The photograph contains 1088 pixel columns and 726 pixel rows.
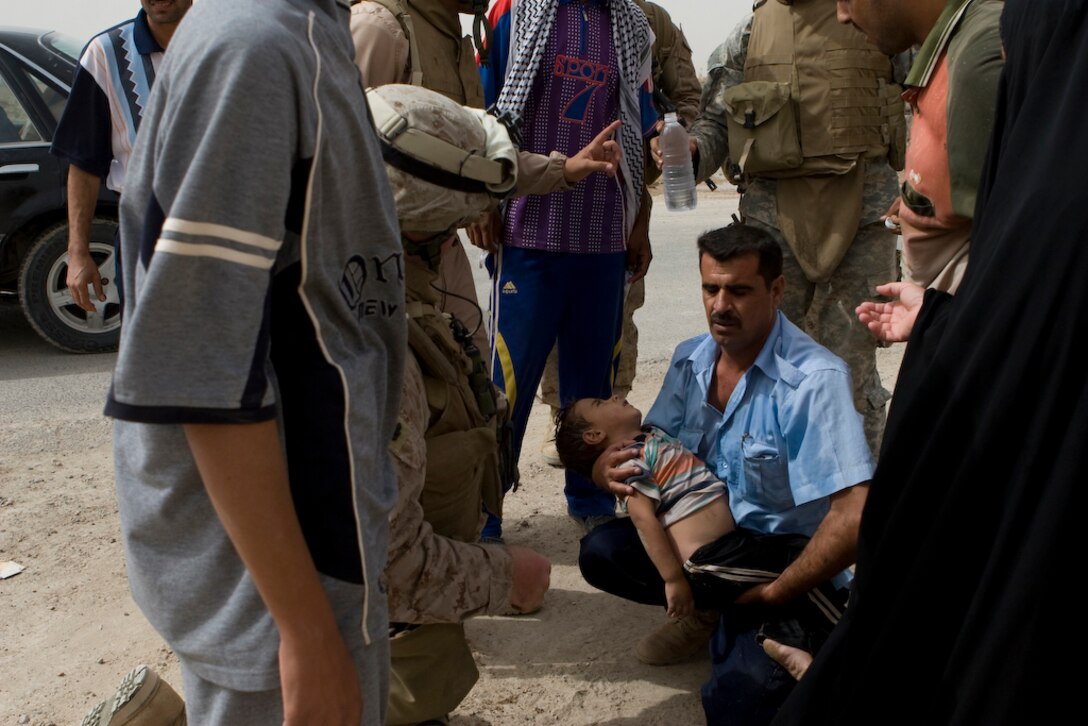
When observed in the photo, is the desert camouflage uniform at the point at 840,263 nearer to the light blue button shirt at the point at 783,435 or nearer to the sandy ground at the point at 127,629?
the sandy ground at the point at 127,629

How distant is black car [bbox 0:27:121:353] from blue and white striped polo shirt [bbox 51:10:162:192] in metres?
2.90

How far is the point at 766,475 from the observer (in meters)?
3.03

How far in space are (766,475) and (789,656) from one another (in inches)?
20.1

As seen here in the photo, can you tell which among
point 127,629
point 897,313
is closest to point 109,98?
point 127,629

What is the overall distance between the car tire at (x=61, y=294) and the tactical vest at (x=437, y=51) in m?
3.68

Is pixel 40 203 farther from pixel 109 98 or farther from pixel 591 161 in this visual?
pixel 591 161

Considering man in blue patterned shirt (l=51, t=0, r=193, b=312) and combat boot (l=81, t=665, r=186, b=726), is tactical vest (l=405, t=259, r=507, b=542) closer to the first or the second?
combat boot (l=81, t=665, r=186, b=726)

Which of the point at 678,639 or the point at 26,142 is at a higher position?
the point at 26,142

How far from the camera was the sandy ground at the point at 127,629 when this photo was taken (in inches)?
123

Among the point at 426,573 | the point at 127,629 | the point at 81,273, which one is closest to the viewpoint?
the point at 426,573

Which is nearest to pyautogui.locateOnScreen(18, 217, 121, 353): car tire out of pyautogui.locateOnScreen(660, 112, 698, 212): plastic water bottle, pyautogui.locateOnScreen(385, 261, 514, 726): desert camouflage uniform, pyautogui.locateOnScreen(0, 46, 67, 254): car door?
pyautogui.locateOnScreen(0, 46, 67, 254): car door

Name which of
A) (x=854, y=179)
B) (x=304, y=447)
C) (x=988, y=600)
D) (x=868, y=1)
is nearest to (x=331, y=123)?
(x=304, y=447)

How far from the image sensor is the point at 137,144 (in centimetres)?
126

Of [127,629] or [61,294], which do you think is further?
[61,294]
